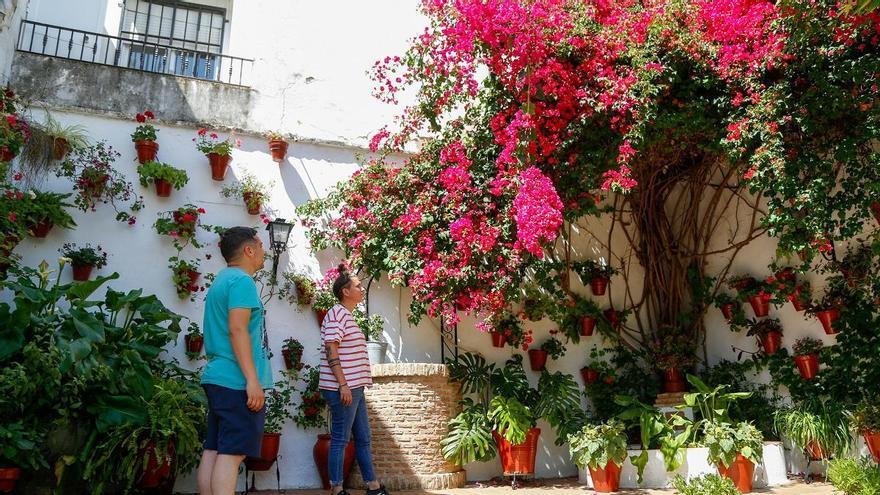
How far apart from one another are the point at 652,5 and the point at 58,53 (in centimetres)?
647

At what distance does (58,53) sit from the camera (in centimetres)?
783

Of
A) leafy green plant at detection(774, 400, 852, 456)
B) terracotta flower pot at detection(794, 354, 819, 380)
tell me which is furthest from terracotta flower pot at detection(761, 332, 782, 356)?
leafy green plant at detection(774, 400, 852, 456)

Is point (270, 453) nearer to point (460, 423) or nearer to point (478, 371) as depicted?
point (460, 423)

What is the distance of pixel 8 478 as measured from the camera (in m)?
4.52

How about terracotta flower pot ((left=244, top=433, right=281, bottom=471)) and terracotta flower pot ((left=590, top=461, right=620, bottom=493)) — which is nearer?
terracotta flower pot ((left=590, top=461, right=620, bottom=493))

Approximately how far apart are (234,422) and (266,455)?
3.04m

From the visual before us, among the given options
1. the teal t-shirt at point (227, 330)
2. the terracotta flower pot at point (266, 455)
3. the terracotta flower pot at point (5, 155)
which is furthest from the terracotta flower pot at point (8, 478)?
the terracotta flower pot at point (5, 155)

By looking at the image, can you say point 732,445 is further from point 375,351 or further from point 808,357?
point 375,351

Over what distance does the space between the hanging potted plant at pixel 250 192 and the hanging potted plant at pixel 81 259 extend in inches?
54.1

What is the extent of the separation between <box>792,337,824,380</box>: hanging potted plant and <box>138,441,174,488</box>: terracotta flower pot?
5.96 m

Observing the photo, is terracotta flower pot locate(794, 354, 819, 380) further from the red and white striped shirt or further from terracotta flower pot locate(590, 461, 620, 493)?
the red and white striped shirt

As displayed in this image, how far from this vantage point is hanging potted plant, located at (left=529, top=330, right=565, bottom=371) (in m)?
7.79

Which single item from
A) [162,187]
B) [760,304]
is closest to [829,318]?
[760,304]

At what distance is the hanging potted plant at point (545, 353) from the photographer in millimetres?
7785
